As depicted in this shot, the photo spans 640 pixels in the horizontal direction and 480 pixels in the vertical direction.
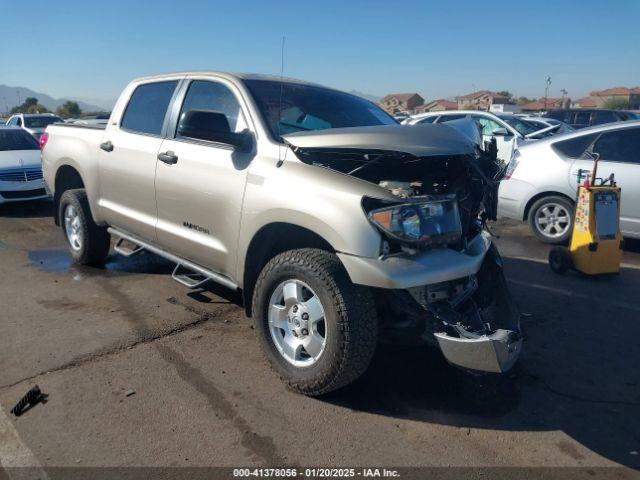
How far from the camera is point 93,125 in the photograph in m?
5.69

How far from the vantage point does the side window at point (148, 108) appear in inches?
182

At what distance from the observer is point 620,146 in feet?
21.7

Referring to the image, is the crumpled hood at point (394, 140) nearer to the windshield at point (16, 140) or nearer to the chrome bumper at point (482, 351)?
the chrome bumper at point (482, 351)

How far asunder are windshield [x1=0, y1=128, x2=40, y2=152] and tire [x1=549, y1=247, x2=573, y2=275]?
9.51m

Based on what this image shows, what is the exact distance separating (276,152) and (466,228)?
4.46 ft

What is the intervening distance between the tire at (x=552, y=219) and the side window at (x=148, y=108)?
5040 millimetres

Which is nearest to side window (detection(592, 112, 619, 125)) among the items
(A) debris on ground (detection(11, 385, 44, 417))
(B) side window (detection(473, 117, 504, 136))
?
(B) side window (detection(473, 117, 504, 136))

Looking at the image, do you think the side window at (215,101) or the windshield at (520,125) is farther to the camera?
the windshield at (520,125)

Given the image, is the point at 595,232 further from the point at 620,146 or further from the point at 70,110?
the point at 70,110

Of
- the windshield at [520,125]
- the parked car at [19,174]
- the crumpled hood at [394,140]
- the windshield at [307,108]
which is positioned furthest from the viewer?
the windshield at [520,125]

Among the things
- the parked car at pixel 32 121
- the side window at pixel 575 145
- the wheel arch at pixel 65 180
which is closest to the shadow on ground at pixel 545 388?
the side window at pixel 575 145

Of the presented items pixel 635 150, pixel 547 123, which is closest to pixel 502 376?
pixel 635 150

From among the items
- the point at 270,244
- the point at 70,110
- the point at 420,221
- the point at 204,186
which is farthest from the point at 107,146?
the point at 70,110

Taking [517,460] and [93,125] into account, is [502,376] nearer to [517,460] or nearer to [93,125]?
[517,460]
